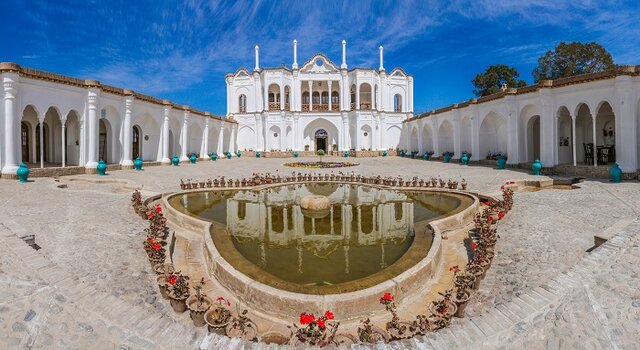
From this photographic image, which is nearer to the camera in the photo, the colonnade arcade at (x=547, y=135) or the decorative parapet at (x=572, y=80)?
the decorative parapet at (x=572, y=80)

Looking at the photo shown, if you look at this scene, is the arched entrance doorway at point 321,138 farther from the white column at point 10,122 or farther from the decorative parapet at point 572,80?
the white column at point 10,122

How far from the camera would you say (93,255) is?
6309 millimetres

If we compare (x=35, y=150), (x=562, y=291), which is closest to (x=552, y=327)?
(x=562, y=291)

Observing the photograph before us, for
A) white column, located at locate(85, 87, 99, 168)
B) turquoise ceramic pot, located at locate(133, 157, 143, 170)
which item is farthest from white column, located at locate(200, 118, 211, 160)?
white column, located at locate(85, 87, 99, 168)

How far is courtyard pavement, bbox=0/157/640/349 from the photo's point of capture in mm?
3822

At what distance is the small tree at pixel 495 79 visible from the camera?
4834 cm

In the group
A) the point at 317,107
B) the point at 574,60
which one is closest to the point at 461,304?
the point at 317,107

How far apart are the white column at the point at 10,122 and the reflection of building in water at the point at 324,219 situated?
33.5 feet

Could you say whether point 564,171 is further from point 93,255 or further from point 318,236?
point 93,255

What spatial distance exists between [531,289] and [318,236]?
14.6 feet

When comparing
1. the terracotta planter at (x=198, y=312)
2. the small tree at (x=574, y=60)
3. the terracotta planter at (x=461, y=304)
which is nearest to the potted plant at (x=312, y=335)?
the terracotta planter at (x=198, y=312)

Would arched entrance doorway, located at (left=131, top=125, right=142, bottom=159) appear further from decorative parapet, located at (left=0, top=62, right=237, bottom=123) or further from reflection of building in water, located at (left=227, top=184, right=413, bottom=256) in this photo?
reflection of building in water, located at (left=227, top=184, right=413, bottom=256)

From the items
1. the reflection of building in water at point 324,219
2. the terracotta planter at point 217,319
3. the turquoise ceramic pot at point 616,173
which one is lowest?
the terracotta planter at point 217,319

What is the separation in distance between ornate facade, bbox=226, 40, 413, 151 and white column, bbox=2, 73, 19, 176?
26.6 metres
